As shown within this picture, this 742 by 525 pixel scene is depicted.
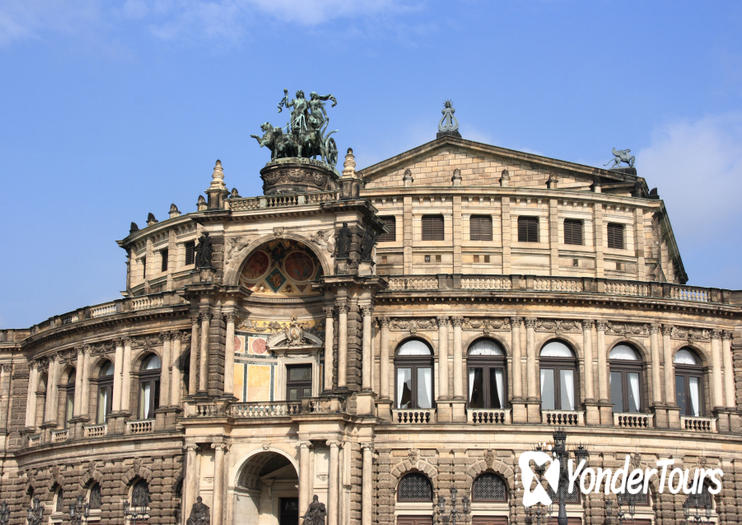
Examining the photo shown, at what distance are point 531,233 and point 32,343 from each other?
102ft

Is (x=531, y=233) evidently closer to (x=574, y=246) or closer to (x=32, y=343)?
(x=574, y=246)

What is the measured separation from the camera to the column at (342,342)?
53.1 m

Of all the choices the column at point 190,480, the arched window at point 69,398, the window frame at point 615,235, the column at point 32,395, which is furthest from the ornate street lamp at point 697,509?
the column at point 32,395

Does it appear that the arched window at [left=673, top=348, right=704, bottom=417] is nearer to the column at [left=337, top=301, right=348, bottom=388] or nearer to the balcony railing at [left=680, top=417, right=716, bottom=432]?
the balcony railing at [left=680, top=417, right=716, bottom=432]

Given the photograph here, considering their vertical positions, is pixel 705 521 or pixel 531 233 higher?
pixel 531 233

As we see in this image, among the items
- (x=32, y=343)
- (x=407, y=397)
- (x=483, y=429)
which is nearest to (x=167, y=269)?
(x=32, y=343)

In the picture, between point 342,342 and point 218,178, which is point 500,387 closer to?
point 342,342

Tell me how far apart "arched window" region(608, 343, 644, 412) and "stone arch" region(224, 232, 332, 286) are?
16.0 m

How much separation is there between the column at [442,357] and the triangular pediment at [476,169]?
11.7 meters

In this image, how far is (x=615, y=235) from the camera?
64562 mm

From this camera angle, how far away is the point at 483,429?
5459 centimetres

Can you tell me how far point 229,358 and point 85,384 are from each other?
12420mm

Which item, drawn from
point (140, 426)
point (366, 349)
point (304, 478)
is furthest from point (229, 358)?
point (140, 426)

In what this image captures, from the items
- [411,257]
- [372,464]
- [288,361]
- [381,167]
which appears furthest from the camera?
[381,167]
